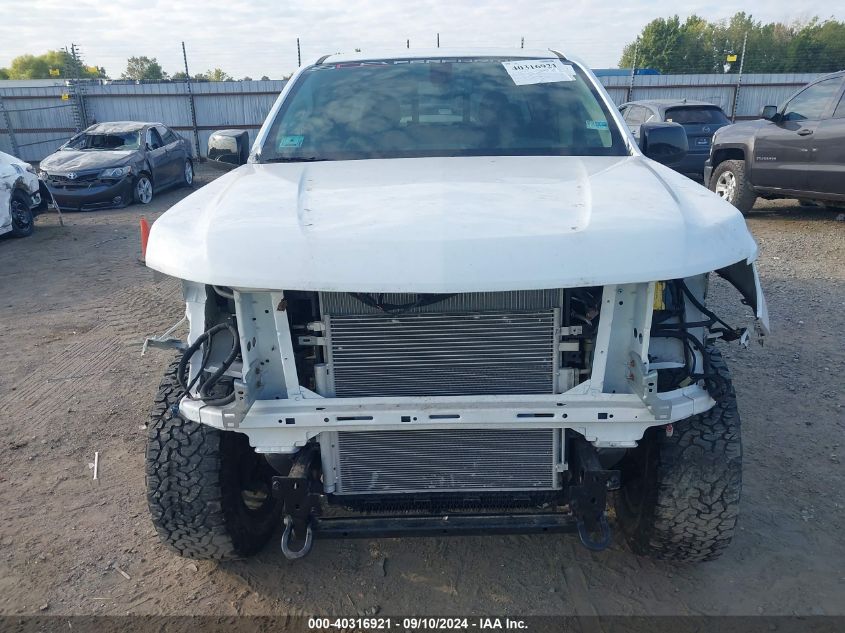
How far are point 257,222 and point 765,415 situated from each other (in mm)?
3312

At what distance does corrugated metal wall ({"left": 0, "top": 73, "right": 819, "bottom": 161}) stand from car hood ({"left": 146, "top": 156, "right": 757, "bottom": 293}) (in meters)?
18.0

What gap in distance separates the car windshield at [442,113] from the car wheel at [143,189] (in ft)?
32.0

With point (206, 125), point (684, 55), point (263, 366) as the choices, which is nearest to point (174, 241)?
point (263, 366)

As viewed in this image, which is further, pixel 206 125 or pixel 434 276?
pixel 206 125

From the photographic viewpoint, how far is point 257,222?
213 cm

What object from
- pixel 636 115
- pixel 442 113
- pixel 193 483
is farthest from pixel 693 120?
pixel 193 483

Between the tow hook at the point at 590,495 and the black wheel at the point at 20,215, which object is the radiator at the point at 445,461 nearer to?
the tow hook at the point at 590,495

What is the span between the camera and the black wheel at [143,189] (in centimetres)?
1214

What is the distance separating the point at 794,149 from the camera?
8.23 metres

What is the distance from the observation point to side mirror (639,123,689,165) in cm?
336

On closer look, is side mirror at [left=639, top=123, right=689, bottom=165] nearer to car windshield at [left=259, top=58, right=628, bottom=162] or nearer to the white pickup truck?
car windshield at [left=259, top=58, right=628, bottom=162]

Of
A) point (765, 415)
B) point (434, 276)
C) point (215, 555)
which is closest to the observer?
point (434, 276)

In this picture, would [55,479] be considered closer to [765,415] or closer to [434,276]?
[434,276]

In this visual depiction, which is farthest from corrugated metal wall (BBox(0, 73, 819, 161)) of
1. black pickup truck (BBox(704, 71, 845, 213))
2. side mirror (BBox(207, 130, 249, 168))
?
side mirror (BBox(207, 130, 249, 168))
